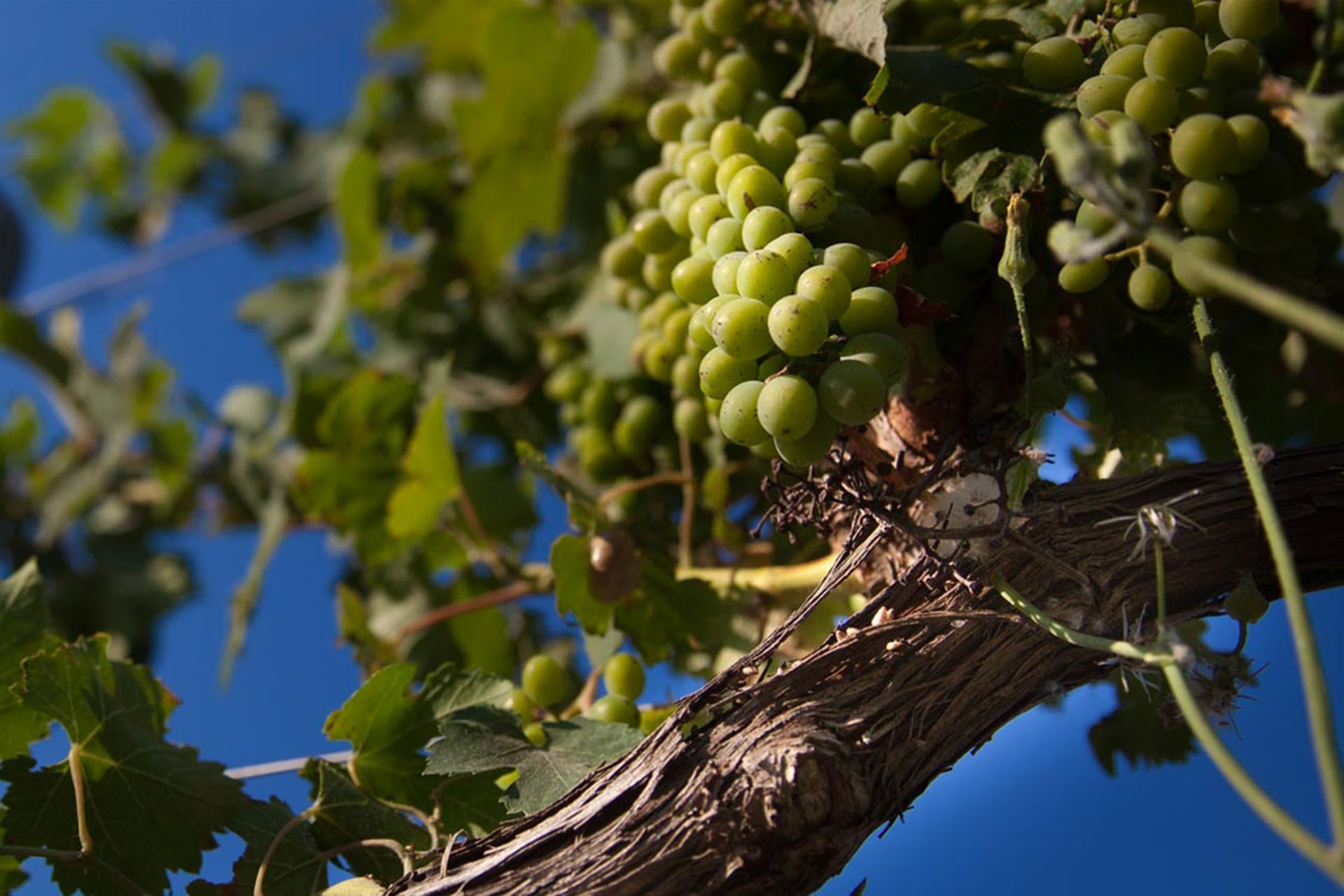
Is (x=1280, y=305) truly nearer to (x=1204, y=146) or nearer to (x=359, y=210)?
(x=1204, y=146)

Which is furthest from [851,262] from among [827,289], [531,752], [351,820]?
[351,820]

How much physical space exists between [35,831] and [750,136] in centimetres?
65

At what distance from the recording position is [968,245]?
67 centimetres

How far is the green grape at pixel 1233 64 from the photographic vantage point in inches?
24.0

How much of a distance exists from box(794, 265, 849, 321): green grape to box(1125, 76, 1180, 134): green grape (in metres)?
0.17

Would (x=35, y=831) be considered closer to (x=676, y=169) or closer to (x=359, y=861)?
(x=359, y=861)

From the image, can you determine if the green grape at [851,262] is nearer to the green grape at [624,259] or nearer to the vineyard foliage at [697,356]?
the vineyard foliage at [697,356]

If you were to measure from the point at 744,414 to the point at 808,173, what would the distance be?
6.8 inches

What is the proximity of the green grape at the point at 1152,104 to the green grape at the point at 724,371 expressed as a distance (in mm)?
239

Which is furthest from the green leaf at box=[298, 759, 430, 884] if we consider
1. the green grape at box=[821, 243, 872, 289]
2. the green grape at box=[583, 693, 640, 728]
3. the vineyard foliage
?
the green grape at box=[821, 243, 872, 289]

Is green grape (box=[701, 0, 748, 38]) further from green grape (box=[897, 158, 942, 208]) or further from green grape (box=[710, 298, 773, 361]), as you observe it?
green grape (box=[710, 298, 773, 361])

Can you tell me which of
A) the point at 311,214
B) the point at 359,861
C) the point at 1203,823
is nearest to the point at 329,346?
the point at 311,214

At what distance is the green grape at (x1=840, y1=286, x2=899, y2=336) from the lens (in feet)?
1.93

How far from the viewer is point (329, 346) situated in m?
1.52
